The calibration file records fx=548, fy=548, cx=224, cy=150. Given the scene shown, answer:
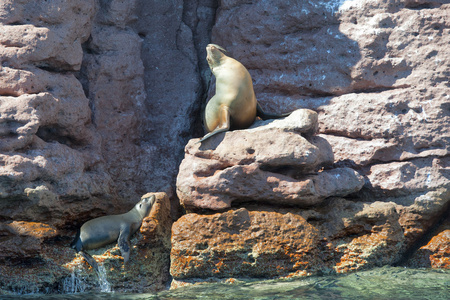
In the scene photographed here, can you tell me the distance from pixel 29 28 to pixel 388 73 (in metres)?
3.71

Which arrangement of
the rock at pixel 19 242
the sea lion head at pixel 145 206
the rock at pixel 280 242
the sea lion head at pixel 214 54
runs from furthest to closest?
the sea lion head at pixel 214 54
the sea lion head at pixel 145 206
the rock at pixel 19 242
the rock at pixel 280 242

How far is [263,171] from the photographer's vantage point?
4980mm

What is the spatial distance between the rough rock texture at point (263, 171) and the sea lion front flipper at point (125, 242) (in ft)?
1.93

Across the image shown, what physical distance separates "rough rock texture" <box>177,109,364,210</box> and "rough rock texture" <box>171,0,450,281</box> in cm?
2

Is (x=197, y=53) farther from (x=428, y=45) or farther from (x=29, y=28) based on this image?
(x=428, y=45)

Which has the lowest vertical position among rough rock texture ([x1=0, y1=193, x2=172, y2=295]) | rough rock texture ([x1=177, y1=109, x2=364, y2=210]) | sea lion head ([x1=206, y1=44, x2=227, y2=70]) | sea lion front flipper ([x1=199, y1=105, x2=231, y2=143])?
rough rock texture ([x1=0, y1=193, x2=172, y2=295])

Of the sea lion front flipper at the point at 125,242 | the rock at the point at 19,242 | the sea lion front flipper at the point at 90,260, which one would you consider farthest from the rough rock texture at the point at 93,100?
the sea lion front flipper at the point at 125,242

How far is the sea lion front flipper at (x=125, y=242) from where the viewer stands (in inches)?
194

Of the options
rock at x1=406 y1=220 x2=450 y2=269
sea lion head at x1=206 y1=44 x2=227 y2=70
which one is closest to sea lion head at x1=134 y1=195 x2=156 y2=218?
sea lion head at x1=206 y1=44 x2=227 y2=70

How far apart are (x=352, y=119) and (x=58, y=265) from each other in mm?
3260

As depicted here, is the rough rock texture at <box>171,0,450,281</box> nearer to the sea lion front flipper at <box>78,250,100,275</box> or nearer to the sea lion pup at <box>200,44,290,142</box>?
the sea lion pup at <box>200,44,290,142</box>

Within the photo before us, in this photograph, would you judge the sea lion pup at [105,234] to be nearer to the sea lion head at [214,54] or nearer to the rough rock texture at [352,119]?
the rough rock texture at [352,119]

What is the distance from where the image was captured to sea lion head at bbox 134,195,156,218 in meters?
5.28

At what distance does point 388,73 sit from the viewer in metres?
5.82
